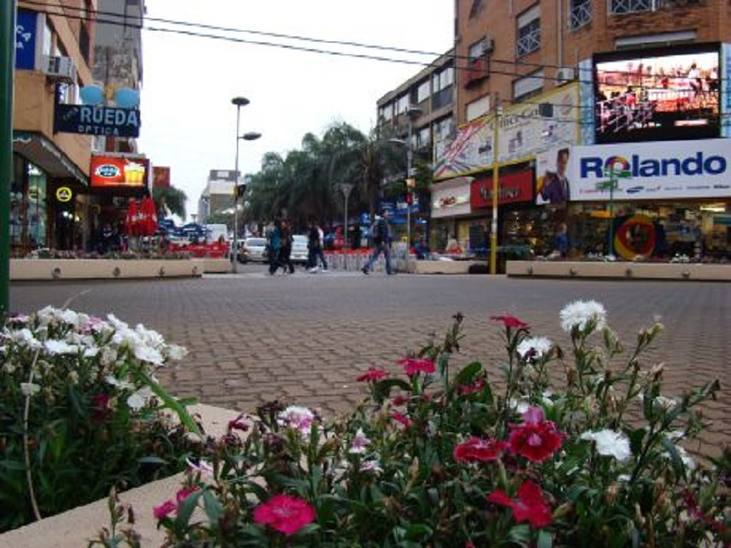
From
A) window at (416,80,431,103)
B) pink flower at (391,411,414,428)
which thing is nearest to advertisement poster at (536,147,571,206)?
window at (416,80,431,103)

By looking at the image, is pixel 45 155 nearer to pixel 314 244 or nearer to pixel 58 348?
pixel 314 244

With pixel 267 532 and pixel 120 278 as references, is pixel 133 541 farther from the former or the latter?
pixel 120 278

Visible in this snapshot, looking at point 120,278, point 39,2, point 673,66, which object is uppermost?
point 673,66

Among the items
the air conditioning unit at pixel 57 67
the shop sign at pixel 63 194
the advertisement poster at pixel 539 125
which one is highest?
the advertisement poster at pixel 539 125

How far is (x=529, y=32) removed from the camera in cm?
3706

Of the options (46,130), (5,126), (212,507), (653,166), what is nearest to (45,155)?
(46,130)

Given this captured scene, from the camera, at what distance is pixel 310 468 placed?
5.78 feet

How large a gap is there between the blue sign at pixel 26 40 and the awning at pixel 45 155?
1.55 meters

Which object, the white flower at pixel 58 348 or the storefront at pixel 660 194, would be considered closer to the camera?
the white flower at pixel 58 348

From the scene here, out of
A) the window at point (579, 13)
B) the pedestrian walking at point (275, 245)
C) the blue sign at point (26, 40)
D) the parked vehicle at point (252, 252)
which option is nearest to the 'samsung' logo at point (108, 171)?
the pedestrian walking at point (275, 245)

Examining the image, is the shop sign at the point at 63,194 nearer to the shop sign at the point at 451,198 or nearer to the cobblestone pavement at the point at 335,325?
the cobblestone pavement at the point at 335,325

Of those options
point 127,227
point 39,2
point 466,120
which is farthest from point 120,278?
point 466,120

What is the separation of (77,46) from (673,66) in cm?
2183

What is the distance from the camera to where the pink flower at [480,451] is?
1618 mm
